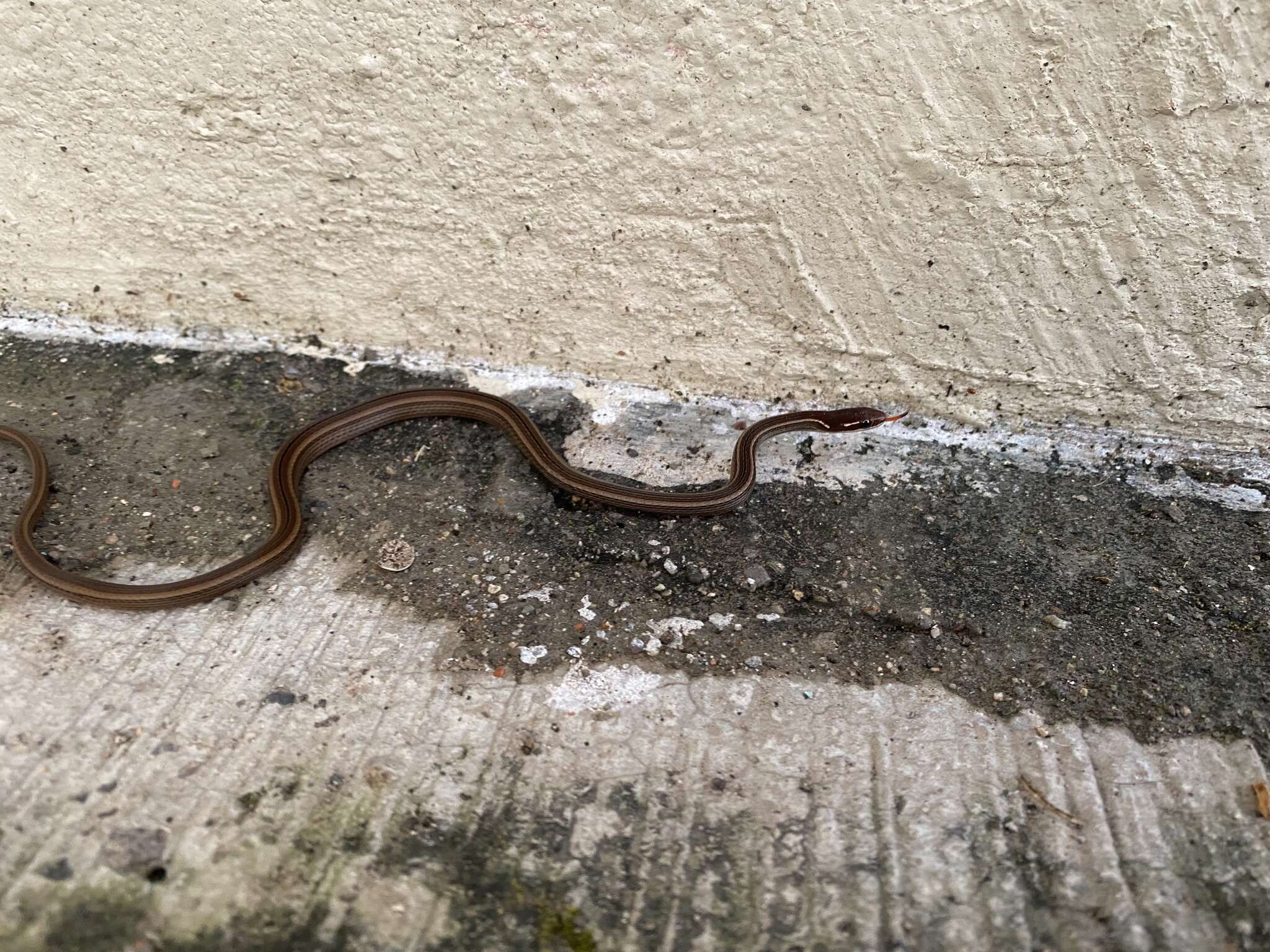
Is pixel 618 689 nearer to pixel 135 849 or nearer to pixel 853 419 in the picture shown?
pixel 135 849

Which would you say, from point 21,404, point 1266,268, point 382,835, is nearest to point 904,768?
point 382,835

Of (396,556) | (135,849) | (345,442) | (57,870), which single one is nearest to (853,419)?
(396,556)

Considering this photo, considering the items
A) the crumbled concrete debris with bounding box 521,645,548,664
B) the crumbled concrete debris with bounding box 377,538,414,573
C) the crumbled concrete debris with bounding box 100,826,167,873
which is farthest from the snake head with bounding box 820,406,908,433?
the crumbled concrete debris with bounding box 100,826,167,873

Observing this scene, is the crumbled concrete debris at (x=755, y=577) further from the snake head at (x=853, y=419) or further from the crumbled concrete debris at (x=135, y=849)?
the crumbled concrete debris at (x=135, y=849)

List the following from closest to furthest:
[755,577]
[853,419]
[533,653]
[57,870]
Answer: [57,870] → [533,653] → [755,577] → [853,419]

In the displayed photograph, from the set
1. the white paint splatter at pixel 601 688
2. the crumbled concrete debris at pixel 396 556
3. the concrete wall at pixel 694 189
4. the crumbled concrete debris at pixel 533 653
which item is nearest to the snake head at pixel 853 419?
the concrete wall at pixel 694 189

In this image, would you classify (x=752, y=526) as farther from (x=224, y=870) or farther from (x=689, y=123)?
(x=224, y=870)
